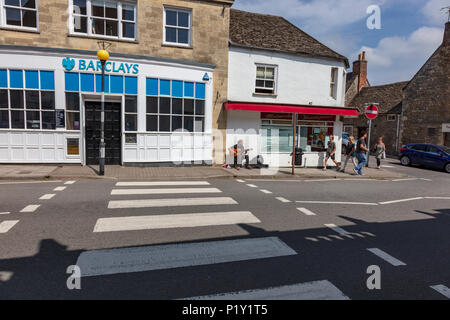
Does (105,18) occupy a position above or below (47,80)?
above

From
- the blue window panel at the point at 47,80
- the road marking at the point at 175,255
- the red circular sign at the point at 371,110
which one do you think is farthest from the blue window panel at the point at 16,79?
the red circular sign at the point at 371,110

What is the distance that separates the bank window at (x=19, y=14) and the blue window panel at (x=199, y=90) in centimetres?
673

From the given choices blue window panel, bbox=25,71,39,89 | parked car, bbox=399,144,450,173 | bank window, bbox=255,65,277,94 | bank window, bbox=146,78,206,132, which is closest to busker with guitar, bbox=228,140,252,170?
bank window, bbox=146,78,206,132

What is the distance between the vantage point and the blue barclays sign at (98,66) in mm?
12305

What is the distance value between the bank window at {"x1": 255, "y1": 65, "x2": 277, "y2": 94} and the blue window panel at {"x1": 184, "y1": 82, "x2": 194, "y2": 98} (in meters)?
3.34

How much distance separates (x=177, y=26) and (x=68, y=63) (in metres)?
4.83

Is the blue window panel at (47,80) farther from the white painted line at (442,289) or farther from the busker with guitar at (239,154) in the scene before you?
the white painted line at (442,289)

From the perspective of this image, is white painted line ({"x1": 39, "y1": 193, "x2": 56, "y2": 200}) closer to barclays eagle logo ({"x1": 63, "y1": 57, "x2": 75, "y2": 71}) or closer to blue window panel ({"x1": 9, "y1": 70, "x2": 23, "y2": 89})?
barclays eagle logo ({"x1": 63, "y1": 57, "x2": 75, "y2": 71})

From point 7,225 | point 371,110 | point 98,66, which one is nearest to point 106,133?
point 98,66

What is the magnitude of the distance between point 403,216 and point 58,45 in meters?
13.2

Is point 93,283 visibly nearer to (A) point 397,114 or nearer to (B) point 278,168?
(B) point 278,168

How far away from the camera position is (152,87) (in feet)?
44.0

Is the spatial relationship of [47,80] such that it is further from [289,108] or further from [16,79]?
[289,108]
